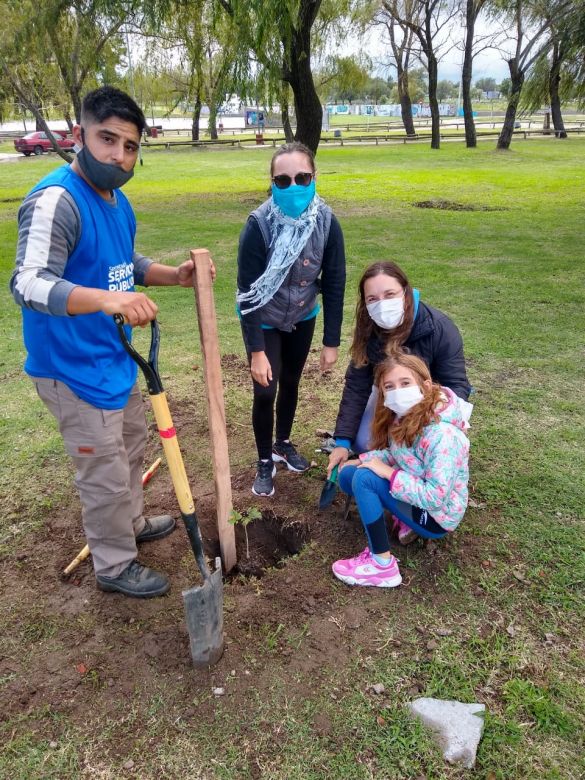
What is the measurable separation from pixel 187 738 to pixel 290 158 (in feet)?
8.04

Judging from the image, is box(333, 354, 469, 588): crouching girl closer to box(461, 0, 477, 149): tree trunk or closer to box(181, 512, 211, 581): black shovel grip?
box(181, 512, 211, 581): black shovel grip

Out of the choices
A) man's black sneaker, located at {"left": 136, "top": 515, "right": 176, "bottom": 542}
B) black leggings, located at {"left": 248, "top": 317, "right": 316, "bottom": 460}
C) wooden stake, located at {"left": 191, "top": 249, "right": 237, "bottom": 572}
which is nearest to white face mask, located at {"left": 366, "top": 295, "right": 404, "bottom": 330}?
black leggings, located at {"left": 248, "top": 317, "right": 316, "bottom": 460}

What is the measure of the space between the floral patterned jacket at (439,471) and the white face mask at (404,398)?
0.12 m

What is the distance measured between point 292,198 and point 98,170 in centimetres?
102

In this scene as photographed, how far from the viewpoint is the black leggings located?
3.21 meters

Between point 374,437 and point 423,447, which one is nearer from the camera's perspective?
point 423,447

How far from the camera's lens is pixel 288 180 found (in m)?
2.84

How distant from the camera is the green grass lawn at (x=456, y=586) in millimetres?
2018

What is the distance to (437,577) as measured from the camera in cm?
274

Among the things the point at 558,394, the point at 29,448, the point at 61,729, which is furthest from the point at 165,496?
the point at 558,394

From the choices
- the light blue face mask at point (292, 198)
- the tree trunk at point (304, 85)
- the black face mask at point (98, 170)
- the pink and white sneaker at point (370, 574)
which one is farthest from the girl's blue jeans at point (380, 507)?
the tree trunk at point (304, 85)

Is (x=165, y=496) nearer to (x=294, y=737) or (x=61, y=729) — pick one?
(x=61, y=729)

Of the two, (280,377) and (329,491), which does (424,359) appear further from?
(280,377)

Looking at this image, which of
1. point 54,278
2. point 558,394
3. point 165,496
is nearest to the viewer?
point 54,278
